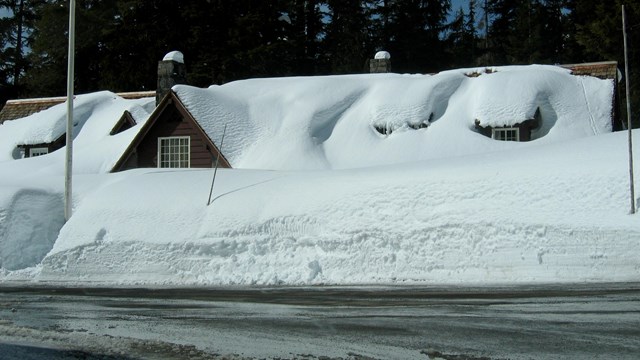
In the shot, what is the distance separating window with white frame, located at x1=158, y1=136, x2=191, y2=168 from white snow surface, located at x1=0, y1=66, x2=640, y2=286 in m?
1.38

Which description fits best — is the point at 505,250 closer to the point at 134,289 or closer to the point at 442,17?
the point at 134,289

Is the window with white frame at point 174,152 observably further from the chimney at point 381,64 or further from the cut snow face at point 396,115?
the chimney at point 381,64

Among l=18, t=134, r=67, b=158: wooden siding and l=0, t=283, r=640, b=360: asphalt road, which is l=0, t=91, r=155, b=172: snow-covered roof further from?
l=0, t=283, r=640, b=360: asphalt road

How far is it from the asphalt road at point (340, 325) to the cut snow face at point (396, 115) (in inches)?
450

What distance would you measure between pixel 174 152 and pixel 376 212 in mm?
11474

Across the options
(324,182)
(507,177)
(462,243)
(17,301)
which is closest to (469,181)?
(507,177)

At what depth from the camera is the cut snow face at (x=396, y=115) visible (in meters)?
22.9

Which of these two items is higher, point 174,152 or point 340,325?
point 174,152

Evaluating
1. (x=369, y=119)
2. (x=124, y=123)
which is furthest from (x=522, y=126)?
(x=124, y=123)

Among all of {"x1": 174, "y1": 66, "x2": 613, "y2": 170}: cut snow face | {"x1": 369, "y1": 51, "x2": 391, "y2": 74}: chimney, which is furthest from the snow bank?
{"x1": 369, "y1": 51, "x2": 391, "y2": 74}: chimney

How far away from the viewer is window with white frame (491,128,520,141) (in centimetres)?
2319

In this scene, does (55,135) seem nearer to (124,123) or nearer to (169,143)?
(124,123)

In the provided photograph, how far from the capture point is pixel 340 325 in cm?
843

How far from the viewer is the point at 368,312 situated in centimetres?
939
